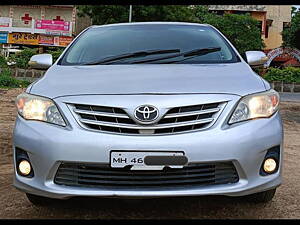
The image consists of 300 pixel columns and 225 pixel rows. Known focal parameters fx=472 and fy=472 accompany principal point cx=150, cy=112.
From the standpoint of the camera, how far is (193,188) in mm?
2617

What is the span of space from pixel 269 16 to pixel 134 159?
39984mm

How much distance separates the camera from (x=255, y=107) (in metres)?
2.79

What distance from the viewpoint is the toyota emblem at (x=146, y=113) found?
Result: 8.62 feet

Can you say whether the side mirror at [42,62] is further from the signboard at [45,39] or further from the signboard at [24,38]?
the signboard at [24,38]

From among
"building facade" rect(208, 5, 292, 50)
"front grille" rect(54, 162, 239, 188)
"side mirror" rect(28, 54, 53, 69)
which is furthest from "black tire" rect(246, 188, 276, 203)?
"building facade" rect(208, 5, 292, 50)

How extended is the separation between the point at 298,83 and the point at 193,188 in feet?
43.0

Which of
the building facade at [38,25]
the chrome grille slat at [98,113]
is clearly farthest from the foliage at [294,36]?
the chrome grille slat at [98,113]

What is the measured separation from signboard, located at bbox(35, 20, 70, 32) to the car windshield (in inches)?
1199

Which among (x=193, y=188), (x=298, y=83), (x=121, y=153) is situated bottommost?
(x=298, y=83)
